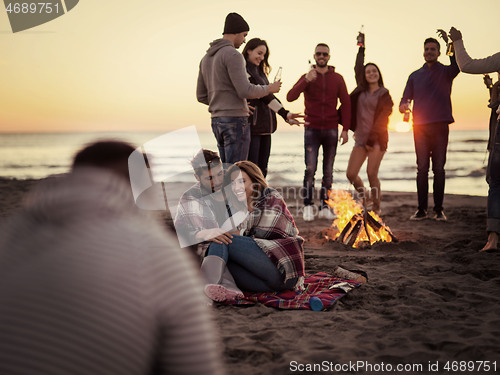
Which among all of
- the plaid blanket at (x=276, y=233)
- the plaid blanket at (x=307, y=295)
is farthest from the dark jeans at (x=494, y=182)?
the plaid blanket at (x=276, y=233)

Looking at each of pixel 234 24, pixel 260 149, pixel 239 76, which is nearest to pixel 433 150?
pixel 260 149

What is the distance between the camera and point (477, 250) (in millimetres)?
5215

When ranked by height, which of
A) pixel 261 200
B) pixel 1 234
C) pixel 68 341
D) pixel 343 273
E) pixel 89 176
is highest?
pixel 89 176

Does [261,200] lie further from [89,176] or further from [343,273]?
[89,176]

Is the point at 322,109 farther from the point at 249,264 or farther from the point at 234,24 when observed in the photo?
the point at 249,264

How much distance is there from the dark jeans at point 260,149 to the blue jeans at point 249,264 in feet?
8.03

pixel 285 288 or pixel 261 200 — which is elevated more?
pixel 261 200

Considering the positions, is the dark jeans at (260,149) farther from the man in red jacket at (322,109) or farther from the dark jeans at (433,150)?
the dark jeans at (433,150)

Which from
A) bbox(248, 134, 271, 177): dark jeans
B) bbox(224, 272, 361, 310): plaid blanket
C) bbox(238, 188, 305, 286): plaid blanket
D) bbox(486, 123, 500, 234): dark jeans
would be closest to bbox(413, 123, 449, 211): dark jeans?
bbox(486, 123, 500, 234): dark jeans

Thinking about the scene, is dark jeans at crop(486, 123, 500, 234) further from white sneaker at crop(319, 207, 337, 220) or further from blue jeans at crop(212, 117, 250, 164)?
white sneaker at crop(319, 207, 337, 220)

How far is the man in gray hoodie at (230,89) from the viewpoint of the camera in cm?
502

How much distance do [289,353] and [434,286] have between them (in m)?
1.88

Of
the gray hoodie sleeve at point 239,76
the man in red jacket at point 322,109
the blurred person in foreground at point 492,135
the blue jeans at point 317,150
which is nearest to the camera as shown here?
the blurred person in foreground at point 492,135

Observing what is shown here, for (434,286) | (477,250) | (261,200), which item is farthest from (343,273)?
(477,250)
